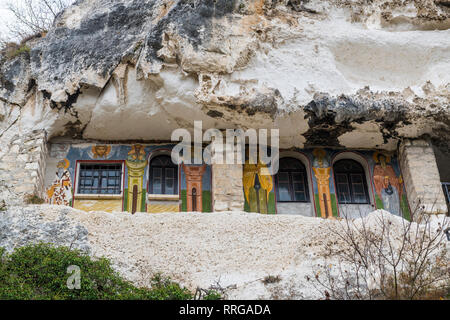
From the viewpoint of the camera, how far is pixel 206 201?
51.4 feet

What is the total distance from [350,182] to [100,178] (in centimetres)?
633

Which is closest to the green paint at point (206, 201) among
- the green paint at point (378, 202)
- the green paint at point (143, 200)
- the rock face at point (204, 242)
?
the green paint at point (143, 200)

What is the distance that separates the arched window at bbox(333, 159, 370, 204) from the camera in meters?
16.5

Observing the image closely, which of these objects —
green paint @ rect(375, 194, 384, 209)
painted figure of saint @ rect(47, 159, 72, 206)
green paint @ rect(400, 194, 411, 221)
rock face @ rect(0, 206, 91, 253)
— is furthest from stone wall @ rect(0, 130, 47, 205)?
green paint @ rect(400, 194, 411, 221)

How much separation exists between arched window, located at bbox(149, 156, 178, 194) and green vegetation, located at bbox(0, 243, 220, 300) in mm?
4834

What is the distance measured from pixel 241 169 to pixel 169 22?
3828 mm

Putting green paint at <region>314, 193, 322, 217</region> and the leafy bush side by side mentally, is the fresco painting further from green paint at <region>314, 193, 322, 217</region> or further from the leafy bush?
the leafy bush

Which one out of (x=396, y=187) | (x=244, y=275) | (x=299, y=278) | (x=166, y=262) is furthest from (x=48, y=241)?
(x=396, y=187)

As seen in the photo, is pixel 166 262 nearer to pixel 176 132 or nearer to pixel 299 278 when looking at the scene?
pixel 299 278

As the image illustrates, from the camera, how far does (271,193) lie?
16.1 m

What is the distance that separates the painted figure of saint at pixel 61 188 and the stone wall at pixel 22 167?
11.0 inches

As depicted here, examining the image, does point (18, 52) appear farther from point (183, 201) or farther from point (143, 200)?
point (183, 201)

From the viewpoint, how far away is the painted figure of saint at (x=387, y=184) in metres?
16.2
